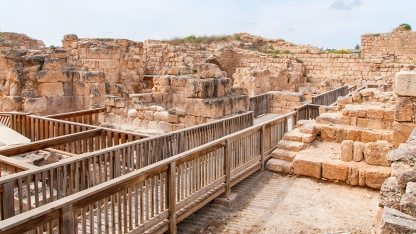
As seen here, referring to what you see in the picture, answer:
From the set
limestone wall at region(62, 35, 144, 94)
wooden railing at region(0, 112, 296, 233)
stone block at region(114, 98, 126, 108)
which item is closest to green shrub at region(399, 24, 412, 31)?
limestone wall at region(62, 35, 144, 94)

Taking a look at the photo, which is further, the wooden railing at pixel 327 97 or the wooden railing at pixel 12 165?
the wooden railing at pixel 327 97

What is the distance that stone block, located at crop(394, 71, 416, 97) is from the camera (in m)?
6.65

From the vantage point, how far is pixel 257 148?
24.0ft

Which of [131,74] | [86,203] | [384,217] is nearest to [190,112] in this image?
[86,203]

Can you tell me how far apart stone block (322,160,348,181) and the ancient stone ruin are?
18mm

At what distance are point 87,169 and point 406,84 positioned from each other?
5.64 m

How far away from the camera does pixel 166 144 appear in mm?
6188

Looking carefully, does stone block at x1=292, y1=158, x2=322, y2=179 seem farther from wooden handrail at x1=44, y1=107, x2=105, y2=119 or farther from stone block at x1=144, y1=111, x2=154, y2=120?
wooden handrail at x1=44, y1=107, x2=105, y2=119

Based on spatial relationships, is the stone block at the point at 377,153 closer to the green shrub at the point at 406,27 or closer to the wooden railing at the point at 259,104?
the wooden railing at the point at 259,104

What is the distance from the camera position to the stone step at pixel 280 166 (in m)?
7.41

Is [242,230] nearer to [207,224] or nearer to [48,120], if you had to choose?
[207,224]

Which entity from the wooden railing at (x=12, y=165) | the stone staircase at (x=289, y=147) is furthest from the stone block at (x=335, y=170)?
the wooden railing at (x=12, y=165)

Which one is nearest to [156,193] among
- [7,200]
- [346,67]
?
[7,200]

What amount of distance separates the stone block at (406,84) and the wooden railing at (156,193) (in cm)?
254
